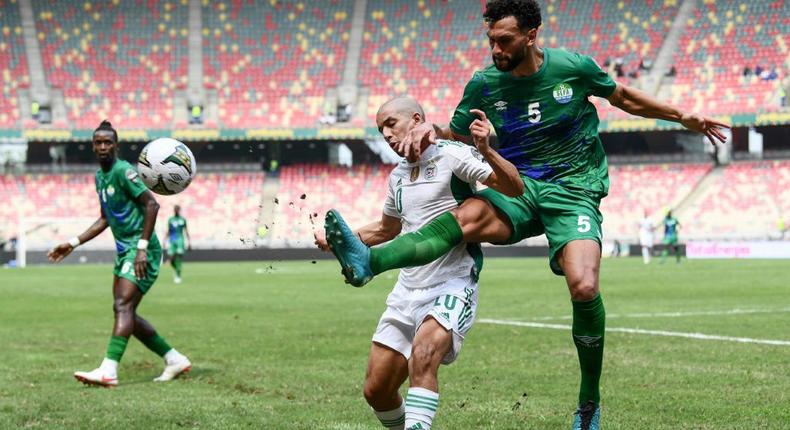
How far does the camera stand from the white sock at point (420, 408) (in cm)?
461

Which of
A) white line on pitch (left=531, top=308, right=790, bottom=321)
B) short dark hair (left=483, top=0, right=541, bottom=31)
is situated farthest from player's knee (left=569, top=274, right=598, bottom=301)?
white line on pitch (left=531, top=308, right=790, bottom=321)

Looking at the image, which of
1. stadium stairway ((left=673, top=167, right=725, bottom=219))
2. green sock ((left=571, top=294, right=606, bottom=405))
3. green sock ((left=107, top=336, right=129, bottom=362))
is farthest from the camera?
stadium stairway ((left=673, top=167, right=725, bottom=219))

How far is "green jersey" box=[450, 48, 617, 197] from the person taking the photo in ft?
18.9

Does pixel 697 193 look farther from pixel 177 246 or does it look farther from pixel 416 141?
pixel 416 141

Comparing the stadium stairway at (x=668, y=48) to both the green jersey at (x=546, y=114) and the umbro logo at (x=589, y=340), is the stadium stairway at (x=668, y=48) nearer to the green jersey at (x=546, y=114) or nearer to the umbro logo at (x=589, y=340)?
the green jersey at (x=546, y=114)

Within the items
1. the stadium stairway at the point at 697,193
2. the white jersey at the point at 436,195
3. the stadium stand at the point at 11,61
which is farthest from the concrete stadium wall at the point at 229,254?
the white jersey at the point at 436,195

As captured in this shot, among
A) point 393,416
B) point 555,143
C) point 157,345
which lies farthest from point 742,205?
point 393,416

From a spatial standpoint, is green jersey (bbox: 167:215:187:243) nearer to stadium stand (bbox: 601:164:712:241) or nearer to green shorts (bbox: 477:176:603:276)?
green shorts (bbox: 477:176:603:276)

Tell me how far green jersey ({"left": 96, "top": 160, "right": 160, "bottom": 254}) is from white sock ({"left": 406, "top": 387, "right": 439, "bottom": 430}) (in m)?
4.79

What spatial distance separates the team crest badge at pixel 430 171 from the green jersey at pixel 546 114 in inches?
26.5

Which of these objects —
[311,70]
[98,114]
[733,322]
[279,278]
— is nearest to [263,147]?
[311,70]

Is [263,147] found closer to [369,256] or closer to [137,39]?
[137,39]

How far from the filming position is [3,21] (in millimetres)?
50188

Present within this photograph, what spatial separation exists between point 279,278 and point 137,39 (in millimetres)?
26830
